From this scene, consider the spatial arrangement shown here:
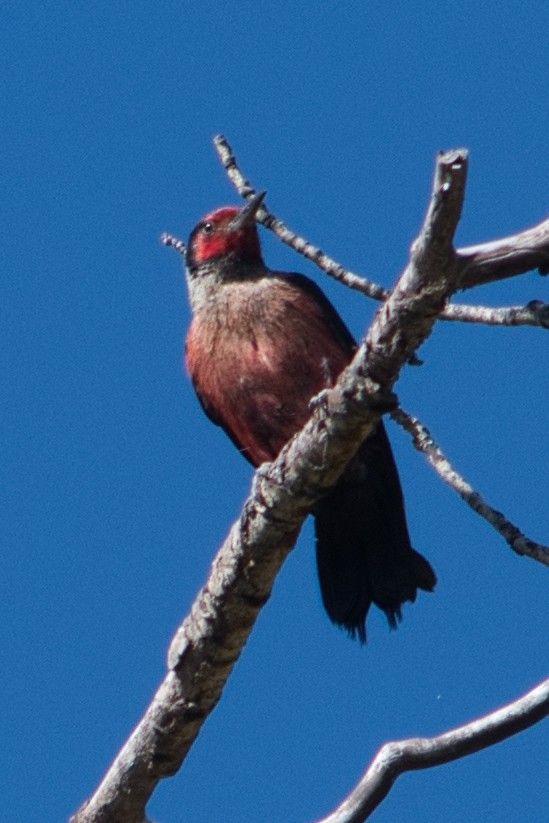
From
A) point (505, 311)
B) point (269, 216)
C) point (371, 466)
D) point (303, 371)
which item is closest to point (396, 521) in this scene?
point (371, 466)

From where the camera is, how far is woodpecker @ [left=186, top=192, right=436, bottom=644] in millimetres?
6312

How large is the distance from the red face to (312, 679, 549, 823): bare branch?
3602mm

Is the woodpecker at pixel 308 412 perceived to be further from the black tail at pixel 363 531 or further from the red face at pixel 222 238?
the red face at pixel 222 238

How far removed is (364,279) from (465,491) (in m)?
0.88

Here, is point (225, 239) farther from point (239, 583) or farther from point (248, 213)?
point (239, 583)

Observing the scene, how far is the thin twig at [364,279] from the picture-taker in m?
4.15

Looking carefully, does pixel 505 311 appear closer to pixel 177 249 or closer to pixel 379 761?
pixel 379 761

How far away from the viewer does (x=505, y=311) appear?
452 cm

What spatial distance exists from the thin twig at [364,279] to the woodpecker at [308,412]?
0.65ft

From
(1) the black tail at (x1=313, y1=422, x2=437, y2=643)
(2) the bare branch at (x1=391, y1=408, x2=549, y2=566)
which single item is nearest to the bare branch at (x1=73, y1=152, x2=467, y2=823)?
(2) the bare branch at (x1=391, y1=408, x2=549, y2=566)

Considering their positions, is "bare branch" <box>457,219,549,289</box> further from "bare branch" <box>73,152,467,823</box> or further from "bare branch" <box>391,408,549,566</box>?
"bare branch" <box>391,408,549,566</box>

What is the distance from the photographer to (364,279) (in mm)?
5414

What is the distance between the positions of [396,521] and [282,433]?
2.02ft

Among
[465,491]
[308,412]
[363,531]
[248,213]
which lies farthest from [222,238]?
[465,491]
